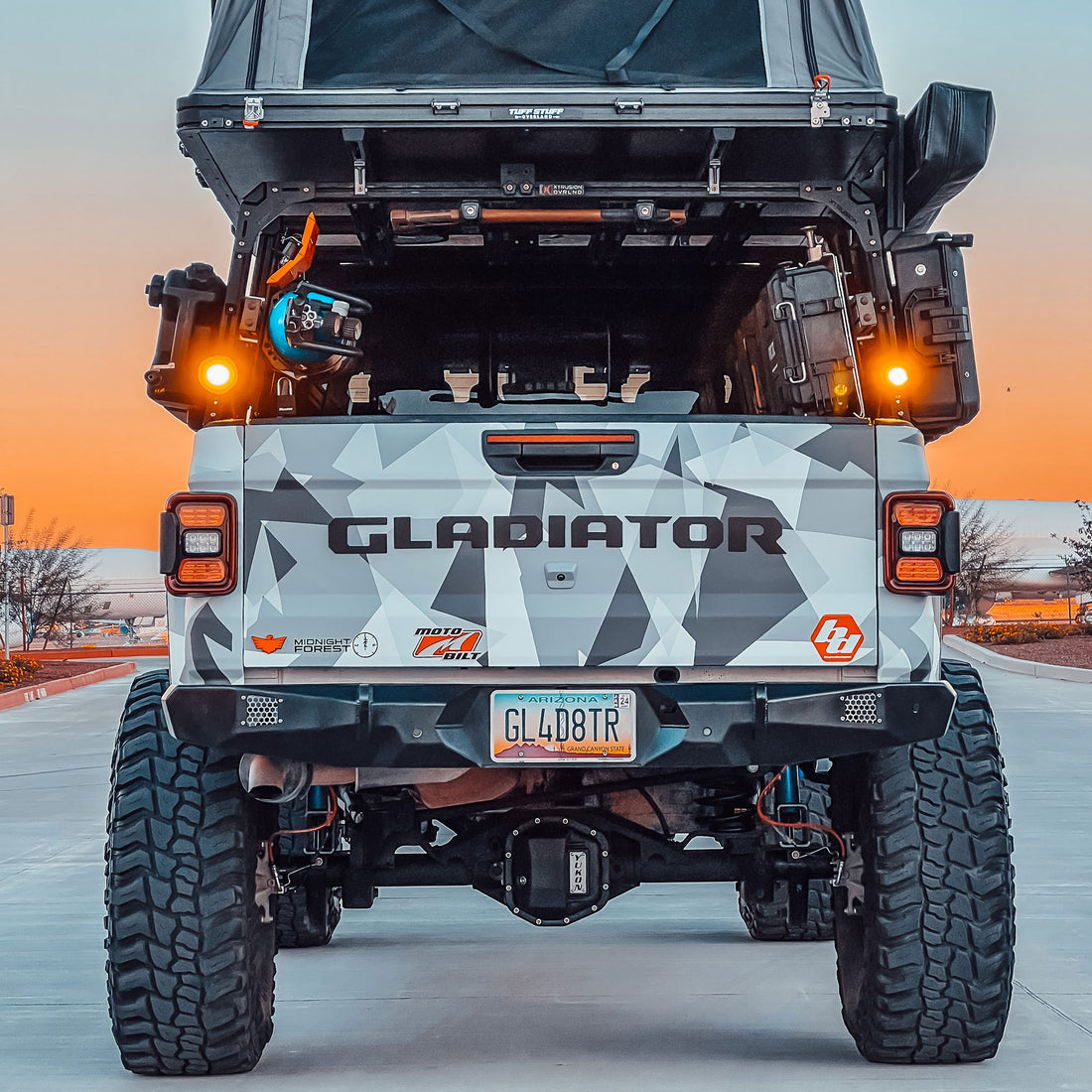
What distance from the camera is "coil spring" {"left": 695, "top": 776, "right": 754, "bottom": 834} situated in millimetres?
5422

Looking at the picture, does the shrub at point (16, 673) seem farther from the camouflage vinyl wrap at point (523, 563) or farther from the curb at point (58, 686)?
the camouflage vinyl wrap at point (523, 563)

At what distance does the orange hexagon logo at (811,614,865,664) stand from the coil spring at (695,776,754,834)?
2.48ft

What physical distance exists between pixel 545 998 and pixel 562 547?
2.45 meters

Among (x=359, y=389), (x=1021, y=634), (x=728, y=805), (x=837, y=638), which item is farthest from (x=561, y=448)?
(x=1021, y=634)

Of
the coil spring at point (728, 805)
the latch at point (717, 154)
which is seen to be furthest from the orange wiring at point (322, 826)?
the latch at point (717, 154)

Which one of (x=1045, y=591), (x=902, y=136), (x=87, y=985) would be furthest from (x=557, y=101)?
(x=1045, y=591)

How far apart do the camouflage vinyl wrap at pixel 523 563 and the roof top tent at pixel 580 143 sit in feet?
2.33

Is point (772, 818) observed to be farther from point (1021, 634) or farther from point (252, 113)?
point (1021, 634)

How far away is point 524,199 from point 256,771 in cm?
205

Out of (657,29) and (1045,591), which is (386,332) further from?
(1045,591)

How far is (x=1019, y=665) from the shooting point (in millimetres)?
31516

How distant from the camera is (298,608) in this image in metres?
4.77

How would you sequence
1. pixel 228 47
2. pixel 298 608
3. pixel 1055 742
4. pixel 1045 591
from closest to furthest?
pixel 298 608 < pixel 228 47 < pixel 1055 742 < pixel 1045 591

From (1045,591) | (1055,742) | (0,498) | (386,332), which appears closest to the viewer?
(386,332)
